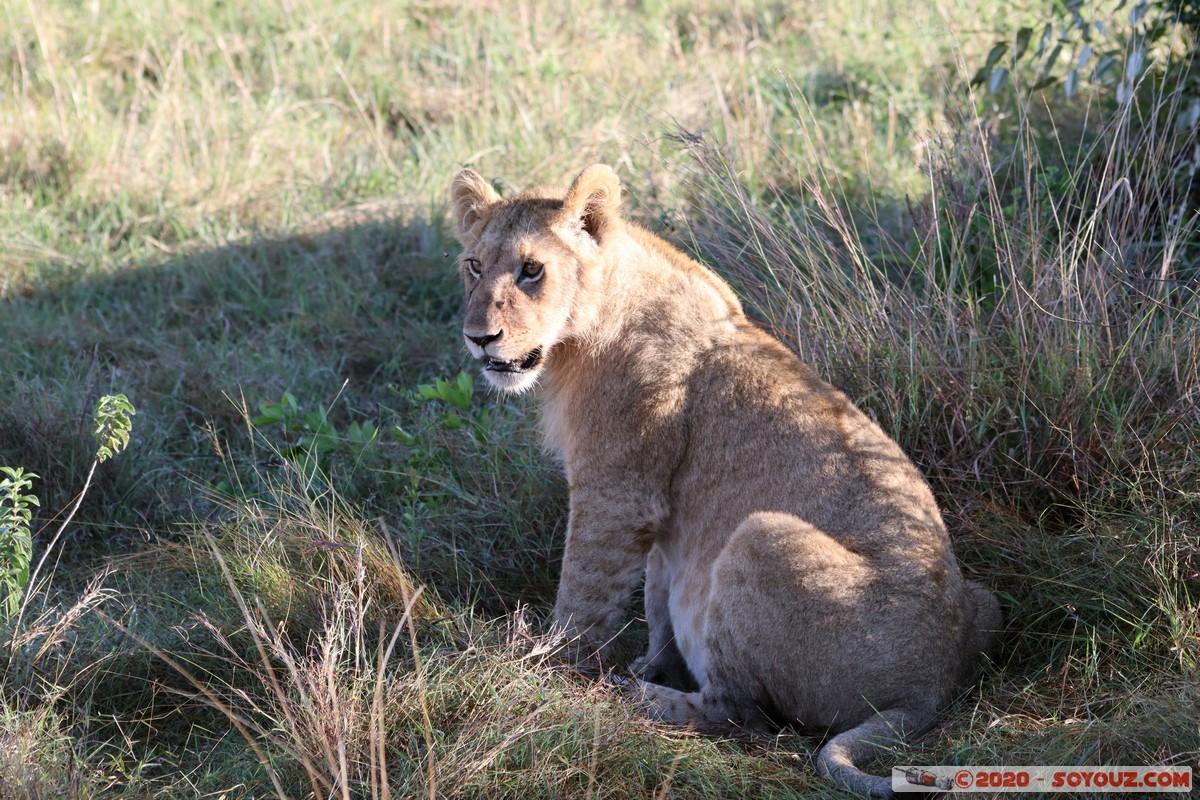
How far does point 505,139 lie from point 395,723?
5643 millimetres

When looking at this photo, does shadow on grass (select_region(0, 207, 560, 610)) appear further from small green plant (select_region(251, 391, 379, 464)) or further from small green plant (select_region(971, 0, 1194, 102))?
small green plant (select_region(971, 0, 1194, 102))

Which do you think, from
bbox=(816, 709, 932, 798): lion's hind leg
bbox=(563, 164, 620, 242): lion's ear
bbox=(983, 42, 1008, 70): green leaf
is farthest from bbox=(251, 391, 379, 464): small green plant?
bbox=(983, 42, 1008, 70): green leaf

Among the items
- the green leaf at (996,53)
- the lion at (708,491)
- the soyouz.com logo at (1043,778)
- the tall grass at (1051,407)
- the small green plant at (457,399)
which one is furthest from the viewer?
the green leaf at (996,53)

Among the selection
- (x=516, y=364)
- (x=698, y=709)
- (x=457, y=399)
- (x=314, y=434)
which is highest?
(x=516, y=364)

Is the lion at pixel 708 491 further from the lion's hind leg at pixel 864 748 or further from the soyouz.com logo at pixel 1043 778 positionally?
the soyouz.com logo at pixel 1043 778

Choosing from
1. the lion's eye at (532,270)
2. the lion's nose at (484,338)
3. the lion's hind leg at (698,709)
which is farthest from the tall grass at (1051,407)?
the lion's nose at (484,338)

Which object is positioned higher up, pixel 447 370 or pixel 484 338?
pixel 484 338

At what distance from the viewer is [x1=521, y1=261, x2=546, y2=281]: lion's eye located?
435cm

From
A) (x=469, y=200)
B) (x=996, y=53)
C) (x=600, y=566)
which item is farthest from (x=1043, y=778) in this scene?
(x=996, y=53)

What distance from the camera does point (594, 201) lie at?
Result: 4438 mm

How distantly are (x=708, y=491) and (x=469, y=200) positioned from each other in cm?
152

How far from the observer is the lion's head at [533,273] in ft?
14.0

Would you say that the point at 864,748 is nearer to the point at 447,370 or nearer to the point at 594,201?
the point at 594,201

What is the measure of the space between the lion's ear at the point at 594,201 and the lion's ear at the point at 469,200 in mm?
399
